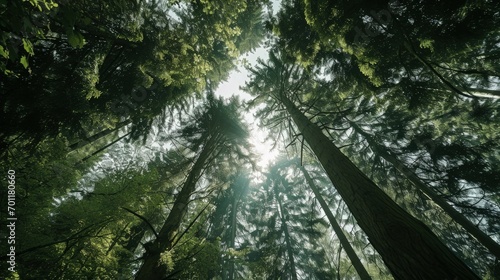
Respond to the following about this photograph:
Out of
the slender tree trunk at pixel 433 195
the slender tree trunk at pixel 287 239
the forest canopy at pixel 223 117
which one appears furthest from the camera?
the slender tree trunk at pixel 287 239

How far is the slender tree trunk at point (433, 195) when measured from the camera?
21.6 ft

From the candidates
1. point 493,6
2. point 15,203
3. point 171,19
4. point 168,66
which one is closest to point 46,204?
point 15,203

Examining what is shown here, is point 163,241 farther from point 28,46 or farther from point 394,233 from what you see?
point 394,233

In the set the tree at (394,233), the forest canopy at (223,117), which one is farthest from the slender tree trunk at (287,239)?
the tree at (394,233)

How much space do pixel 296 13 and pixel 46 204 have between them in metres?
9.90

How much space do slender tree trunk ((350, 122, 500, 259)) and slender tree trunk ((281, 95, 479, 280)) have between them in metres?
6.71

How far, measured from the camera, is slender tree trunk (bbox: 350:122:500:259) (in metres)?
6.58

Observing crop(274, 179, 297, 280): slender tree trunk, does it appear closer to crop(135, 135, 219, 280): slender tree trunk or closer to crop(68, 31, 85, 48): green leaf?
crop(135, 135, 219, 280): slender tree trunk

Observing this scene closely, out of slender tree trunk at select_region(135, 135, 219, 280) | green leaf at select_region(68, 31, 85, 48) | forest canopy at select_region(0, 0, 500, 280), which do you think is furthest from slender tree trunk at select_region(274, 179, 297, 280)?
green leaf at select_region(68, 31, 85, 48)

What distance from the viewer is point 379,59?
549 cm

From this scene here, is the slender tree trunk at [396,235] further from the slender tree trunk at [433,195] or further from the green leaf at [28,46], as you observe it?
the slender tree trunk at [433,195]

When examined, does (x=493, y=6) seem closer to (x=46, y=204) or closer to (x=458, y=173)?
(x=458, y=173)

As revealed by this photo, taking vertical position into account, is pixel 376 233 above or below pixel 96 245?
below

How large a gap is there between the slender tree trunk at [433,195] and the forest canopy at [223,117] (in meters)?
0.06
